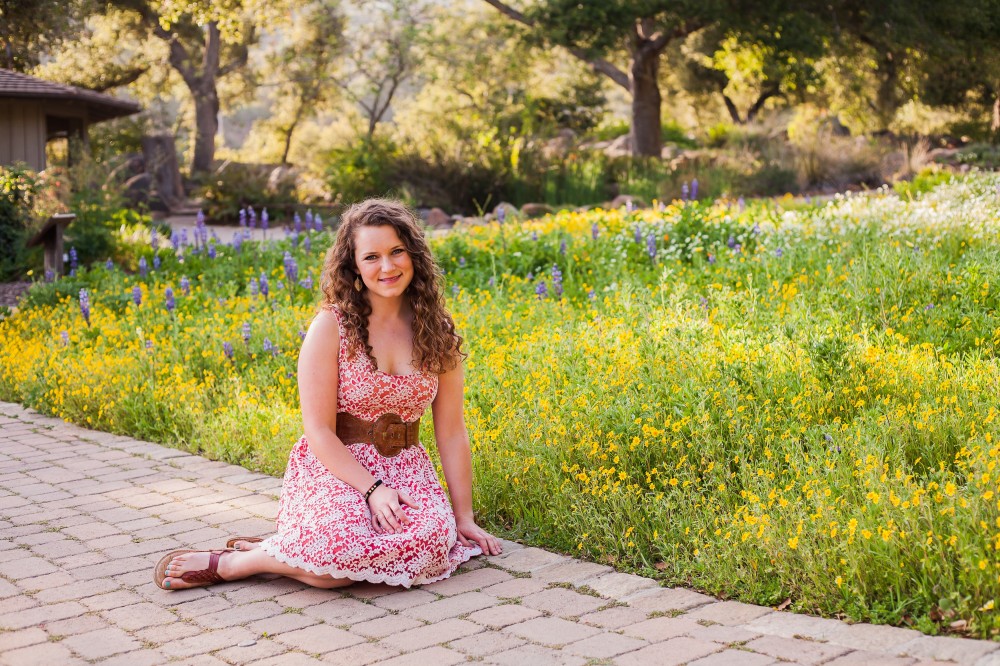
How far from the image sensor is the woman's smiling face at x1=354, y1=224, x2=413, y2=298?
3.90 m

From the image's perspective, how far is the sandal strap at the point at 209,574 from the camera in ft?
12.4

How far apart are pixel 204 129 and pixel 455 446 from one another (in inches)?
1055

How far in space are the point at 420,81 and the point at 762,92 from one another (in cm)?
1165

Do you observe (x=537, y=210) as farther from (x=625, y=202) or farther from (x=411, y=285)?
(x=411, y=285)

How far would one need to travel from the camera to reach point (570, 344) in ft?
17.8

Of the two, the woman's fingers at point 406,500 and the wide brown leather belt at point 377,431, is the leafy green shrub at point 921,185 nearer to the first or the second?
the wide brown leather belt at point 377,431

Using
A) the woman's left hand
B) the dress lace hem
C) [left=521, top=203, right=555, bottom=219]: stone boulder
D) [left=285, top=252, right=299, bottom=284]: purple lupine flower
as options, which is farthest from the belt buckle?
[left=521, top=203, right=555, bottom=219]: stone boulder

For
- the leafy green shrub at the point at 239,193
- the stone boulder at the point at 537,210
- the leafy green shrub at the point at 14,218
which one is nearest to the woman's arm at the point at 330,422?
the leafy green shrub at the point at 14,218

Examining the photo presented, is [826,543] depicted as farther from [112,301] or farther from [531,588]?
[112,301]

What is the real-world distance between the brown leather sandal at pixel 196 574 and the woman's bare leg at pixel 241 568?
0.4 inches

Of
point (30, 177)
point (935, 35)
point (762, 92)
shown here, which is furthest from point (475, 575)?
point (762, 92)

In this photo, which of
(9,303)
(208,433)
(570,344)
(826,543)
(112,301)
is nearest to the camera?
(826,543)

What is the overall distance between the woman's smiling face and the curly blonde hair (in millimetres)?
26

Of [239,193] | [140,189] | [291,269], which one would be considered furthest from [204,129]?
[291,269]
